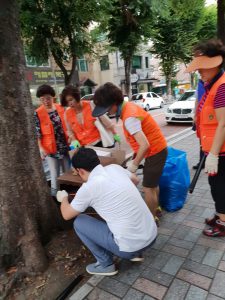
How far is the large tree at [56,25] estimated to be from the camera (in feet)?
34.8

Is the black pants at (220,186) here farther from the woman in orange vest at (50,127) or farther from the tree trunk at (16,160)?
the woman in orange vest at (50,127)

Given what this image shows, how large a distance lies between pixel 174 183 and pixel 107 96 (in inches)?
61.5

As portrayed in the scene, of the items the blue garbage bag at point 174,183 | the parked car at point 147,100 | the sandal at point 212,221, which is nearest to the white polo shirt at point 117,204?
the sandal at point 212,221

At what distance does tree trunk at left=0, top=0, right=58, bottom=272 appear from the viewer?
2.36m

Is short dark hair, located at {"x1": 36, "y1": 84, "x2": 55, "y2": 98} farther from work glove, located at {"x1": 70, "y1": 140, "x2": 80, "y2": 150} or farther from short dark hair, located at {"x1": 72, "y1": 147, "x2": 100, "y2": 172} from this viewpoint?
short dark hair, located at {"x1": 72, "y1": 147, "x2": 100, "y2": 172}

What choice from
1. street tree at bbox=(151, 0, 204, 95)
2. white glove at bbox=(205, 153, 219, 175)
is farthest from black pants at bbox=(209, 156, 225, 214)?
street tree at bbox=(151, 0, 204, 95)

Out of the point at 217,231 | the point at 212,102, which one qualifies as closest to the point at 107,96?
the point at 212,102

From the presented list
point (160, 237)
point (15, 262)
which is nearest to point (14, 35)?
point (15, 262)

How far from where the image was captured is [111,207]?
2.10 m

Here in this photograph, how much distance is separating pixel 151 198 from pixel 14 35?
2144mm

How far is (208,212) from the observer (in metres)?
3.42

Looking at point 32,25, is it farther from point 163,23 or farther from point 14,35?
point 163,23

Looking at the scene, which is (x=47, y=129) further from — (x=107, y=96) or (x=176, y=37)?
(x=176, y=37)

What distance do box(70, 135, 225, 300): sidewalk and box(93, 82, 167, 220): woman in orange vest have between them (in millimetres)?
668
